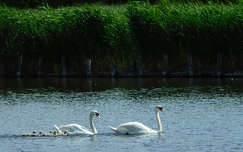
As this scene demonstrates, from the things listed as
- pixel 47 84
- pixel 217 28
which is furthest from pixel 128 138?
pixel 217 28

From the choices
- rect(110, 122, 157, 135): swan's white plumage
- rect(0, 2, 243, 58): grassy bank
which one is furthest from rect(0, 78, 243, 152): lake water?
rect(0, 2, 243, 58): grassy bank

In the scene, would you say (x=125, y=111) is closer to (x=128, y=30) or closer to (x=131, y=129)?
(x=131, y=129)

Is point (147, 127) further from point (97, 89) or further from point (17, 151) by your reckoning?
point (97, 89)

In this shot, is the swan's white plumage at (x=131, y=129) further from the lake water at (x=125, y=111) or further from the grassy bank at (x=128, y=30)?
the grassy bank at (x=128, y=30)

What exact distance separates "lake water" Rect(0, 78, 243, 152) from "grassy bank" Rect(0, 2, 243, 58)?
91.8 inches

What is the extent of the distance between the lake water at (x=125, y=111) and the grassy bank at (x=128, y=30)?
233 centimetres

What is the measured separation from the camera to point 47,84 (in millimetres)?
41625

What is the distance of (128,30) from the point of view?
44.9 meters

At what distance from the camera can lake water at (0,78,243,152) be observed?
22047 mm

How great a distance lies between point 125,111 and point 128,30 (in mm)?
16008

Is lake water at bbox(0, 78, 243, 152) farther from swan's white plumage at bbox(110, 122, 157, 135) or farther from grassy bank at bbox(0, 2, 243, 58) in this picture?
grassy bank at bbox(0, 2, 243, 58)

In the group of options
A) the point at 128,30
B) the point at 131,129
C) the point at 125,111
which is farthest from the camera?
the point at 128,30

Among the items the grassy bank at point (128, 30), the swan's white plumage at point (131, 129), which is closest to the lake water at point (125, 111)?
the swan's white plumage at point (131, 129)

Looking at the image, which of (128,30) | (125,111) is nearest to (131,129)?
(125,111)
